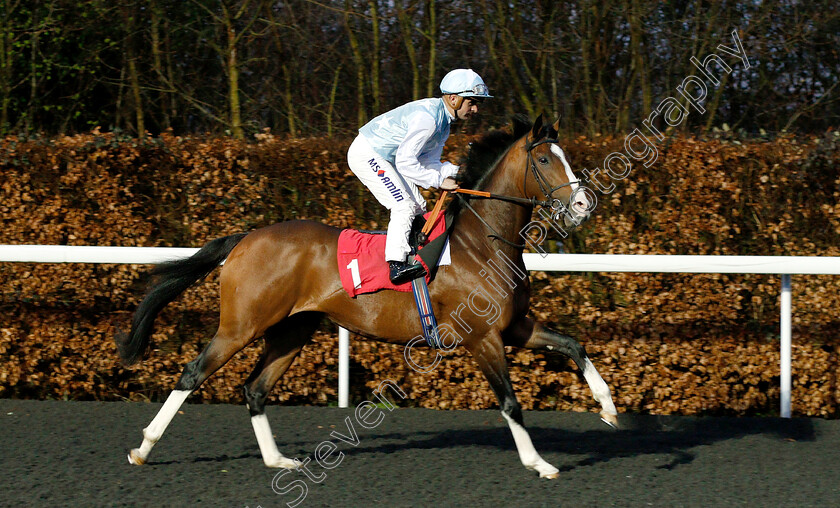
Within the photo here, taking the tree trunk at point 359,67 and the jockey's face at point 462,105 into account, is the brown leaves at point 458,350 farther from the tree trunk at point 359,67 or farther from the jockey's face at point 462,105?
the tree trunk at point 359,67

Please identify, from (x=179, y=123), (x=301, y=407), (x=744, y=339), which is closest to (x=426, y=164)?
(x=301, y=407)

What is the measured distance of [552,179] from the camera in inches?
160

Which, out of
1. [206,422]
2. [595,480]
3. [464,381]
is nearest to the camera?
[595,480]

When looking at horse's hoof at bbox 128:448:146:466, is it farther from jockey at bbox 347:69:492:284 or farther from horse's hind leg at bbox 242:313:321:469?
jockey at bbox 347:69:492:284

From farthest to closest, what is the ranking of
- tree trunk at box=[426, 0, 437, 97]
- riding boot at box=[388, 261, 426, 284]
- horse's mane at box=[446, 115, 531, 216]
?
tree trunk at box=[426, 0, 437, 97] → horse's mane at box=[446, 115, 531, 216] → riding boot at box=[388, 261, 426, 284]

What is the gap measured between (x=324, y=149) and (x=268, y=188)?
1.59 feet

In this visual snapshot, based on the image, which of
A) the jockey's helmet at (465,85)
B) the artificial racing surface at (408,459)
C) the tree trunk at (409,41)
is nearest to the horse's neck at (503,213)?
the jockey's helmet at (465,85)

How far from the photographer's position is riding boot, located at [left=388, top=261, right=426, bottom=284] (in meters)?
4.16

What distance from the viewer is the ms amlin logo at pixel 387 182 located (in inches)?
168

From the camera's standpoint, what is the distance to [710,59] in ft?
28.0

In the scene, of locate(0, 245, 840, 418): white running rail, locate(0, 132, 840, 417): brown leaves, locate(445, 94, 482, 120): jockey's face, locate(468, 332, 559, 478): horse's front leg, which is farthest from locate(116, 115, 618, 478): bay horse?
locate(0, 132, 840, 417): brown leaves

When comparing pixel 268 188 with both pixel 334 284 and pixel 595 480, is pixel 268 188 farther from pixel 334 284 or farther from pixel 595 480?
pixel 595 480

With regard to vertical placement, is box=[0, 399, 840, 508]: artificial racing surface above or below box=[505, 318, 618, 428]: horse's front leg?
below

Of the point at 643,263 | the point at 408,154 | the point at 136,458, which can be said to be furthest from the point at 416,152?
the point at 136,458
